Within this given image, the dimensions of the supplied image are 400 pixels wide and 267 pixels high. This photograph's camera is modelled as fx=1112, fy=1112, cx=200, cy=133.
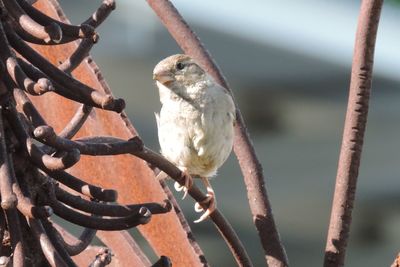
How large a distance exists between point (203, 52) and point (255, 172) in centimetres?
18

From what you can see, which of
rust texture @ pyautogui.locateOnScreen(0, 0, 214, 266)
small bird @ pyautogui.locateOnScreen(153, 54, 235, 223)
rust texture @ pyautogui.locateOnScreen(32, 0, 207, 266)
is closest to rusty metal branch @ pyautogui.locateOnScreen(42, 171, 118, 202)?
rust texture @ pyautogui.locateOnScreen(0, 0, 214, 266)

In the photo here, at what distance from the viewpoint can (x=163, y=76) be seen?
225 cm

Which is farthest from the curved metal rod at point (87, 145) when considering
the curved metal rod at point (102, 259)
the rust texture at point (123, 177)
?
the rust texture at point (123, 177)

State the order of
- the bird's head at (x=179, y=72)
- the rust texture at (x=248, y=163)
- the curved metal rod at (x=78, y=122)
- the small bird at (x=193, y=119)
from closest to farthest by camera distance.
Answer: the curved metal rod at (x=78, y=122)
the rust texture at (x=248, y=163)
the small bird at (x=193, y=119)
the bird's head at (x=179, y=72)

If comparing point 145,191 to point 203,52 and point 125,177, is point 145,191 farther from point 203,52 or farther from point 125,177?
point 203,52

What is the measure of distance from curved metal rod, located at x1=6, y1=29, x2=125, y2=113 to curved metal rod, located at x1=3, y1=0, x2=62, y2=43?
14 mm

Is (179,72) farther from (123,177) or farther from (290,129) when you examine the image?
(290,129)

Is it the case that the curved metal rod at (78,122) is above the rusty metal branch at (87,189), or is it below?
above

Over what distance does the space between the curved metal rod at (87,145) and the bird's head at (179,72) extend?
1.21 metres

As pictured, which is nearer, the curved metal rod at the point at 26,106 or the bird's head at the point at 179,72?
the curved metal rod at the point at 26,106

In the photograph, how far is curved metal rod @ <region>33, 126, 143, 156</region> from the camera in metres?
0.89

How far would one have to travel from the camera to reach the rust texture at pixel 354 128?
4.38ft

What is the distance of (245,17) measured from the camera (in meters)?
7.54

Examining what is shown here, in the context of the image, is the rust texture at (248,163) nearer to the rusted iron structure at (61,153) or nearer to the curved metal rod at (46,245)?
the rusted iron structure at (61,153)
